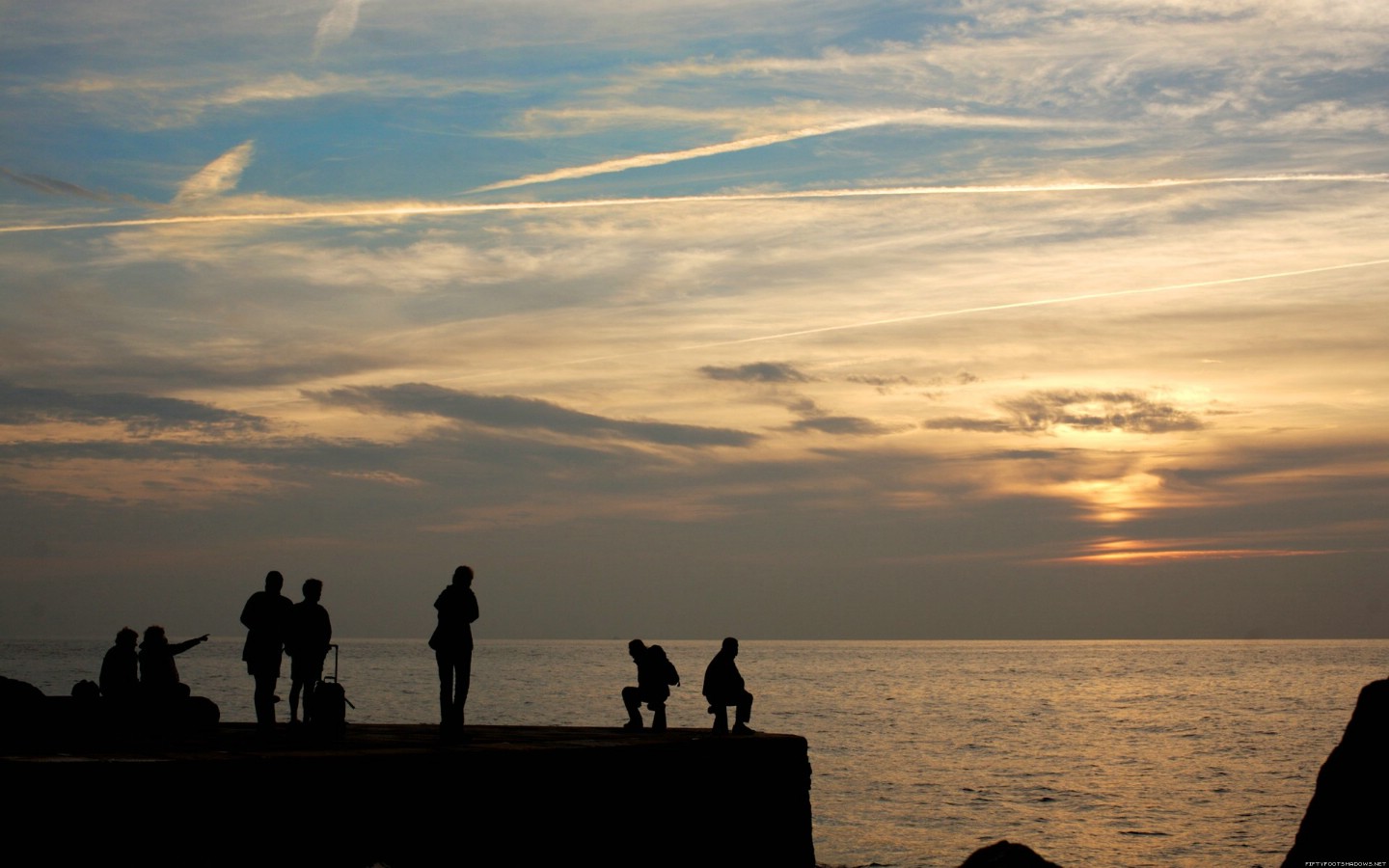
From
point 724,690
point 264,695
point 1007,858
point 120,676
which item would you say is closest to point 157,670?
point 120,676

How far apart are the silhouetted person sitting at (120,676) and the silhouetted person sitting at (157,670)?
0.21 m

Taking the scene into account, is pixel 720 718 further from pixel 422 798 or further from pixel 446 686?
pixel 422 798

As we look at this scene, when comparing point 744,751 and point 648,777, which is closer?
point 648,777

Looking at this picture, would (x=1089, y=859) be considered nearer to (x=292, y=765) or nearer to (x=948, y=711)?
(x=292, y=765)

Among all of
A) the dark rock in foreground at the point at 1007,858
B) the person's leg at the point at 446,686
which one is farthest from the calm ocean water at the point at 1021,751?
the person's leg at the point at 446,686

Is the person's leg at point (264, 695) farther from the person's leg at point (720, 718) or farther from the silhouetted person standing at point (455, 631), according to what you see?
the person's leg at point (720, 718)

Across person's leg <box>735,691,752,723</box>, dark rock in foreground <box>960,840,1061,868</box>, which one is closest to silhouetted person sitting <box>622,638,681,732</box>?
person's leg <box>735,691,752,723</box>

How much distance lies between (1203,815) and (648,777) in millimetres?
31559

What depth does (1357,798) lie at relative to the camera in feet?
44.4

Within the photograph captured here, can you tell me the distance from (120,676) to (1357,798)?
15643mm

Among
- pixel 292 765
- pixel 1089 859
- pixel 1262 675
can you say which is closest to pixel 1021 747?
pixel 1089 859

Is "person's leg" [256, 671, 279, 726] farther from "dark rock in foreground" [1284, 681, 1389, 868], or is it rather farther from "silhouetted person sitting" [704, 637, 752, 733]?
"dark rock in foreground" [1284, 681, 1389, 868]

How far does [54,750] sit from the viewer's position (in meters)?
12.5

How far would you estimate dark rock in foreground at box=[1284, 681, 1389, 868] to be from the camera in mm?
13180
